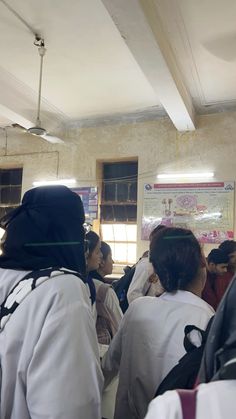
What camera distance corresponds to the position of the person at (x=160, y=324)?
125cm

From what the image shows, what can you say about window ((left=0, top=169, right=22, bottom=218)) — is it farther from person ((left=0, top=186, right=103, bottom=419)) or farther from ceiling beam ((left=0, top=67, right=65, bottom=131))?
person ((left=0, top=186, right=103, bottom=419))

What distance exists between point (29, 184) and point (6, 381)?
565 centimetres

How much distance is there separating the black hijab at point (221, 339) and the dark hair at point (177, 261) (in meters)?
0.68

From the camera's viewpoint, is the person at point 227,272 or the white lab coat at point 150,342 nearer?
the white lab coat at point 150,342

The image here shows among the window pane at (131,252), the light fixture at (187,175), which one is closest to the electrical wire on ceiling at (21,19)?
the light fixture at (187,175)

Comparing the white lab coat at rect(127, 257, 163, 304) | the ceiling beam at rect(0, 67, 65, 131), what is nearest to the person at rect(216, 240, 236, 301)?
the white lab coat at rect(127, 257, 163, 304)

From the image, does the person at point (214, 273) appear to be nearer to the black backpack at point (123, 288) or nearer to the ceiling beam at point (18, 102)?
the black backpack at point (123, 288)

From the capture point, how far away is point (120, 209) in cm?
610

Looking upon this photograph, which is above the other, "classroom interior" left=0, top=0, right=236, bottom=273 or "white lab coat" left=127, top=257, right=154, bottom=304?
"classroom interior" left=0, top=0, right=236, bottom=273

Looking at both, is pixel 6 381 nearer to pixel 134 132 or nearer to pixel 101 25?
pixel 101 25

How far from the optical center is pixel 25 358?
0.97 meters

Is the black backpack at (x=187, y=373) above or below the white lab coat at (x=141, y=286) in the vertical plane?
above

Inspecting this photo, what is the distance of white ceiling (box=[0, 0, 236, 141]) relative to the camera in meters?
3.24

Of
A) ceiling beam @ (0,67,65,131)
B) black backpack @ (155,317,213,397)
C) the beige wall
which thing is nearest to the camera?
black backpack @ (155,317,213,397)
